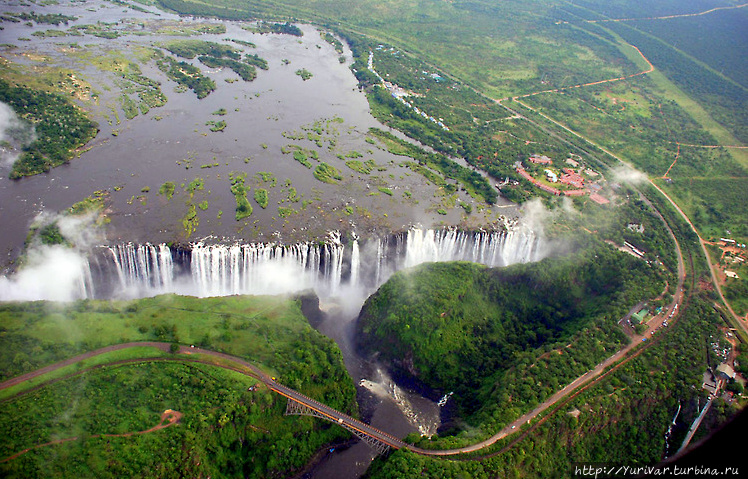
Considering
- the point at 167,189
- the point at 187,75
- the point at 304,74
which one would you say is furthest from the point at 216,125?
the point at 304,74

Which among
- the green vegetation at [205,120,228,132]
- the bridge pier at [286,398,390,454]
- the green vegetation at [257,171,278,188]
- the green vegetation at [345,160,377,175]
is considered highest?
the green vegetation at [205,120,228,132]

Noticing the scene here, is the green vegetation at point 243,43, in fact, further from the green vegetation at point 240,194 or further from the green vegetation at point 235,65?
the green vegetation at point 240,194

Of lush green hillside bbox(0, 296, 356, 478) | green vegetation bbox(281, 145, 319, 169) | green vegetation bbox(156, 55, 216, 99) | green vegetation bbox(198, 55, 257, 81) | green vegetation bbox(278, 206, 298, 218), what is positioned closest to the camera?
lush green hillside bbox(0, 296, 356, 478)

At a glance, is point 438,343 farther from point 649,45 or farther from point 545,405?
point 649,45

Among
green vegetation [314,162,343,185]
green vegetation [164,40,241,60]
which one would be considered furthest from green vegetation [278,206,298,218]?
green vegetation [164,40,241,60]

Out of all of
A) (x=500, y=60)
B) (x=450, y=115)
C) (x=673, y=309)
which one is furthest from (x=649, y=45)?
(x=673, y=309)

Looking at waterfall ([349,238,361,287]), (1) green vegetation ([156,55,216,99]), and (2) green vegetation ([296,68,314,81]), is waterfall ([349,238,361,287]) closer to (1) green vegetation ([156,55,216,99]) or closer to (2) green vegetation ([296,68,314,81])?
(1) green vegetation ([156,55,216,99])
